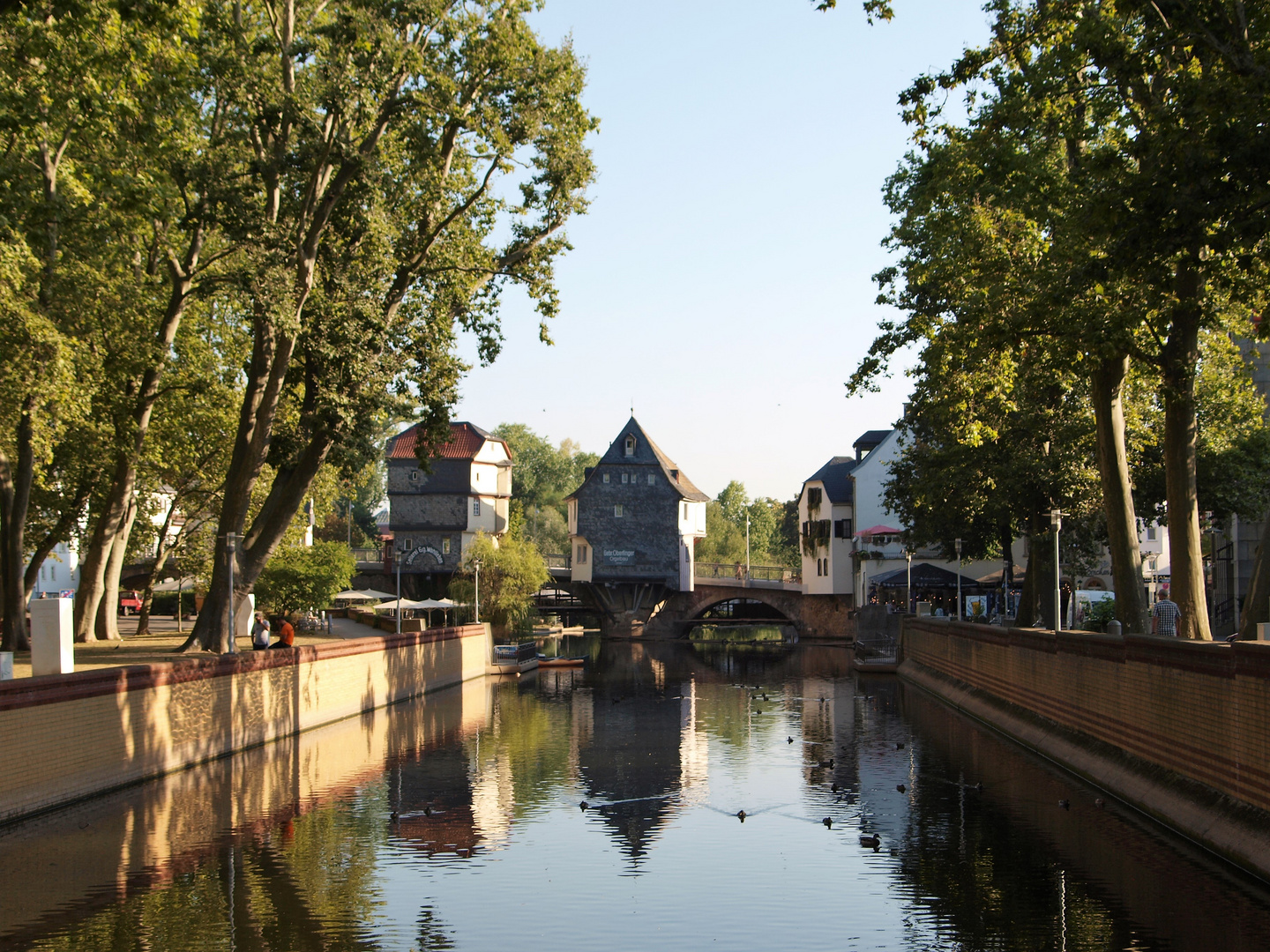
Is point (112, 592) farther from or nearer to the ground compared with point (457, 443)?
nearer to the ground

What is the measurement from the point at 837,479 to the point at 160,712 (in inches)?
2766

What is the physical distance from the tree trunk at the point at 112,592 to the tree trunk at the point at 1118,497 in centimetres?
2880

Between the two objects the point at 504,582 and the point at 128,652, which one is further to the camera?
the point at 504,582

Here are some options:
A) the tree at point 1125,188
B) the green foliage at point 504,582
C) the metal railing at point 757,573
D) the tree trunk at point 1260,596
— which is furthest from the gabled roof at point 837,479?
the tree trunk at point 1260,596

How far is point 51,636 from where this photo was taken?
71.1 feet

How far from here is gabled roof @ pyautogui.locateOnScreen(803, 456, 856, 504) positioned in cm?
8800

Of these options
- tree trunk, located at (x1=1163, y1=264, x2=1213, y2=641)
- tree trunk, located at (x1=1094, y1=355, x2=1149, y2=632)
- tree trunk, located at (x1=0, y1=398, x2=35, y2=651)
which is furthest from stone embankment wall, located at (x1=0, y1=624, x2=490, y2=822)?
tree trunk, located at (x1=1094, y1=355, x2=1149, y2=632)

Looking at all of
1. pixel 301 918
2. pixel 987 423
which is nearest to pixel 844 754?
pixel 987 423

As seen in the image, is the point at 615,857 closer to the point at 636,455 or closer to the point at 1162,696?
the point at 1162,696

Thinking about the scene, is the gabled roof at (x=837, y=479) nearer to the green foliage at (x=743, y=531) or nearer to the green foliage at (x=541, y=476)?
the green foliage at (x=743, y=531)

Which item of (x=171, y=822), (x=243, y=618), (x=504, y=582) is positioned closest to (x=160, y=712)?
(x=171, y=822)

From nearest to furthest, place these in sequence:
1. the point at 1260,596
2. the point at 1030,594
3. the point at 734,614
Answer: the point at 1260,596 < the point at 1030,594 < the point at 734,614

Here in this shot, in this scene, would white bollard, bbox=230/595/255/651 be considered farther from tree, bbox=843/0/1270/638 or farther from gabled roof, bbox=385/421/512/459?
gabled roof, bbox=385/421/512/459

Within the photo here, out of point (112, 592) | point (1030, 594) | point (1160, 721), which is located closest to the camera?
point (1160, 721)
